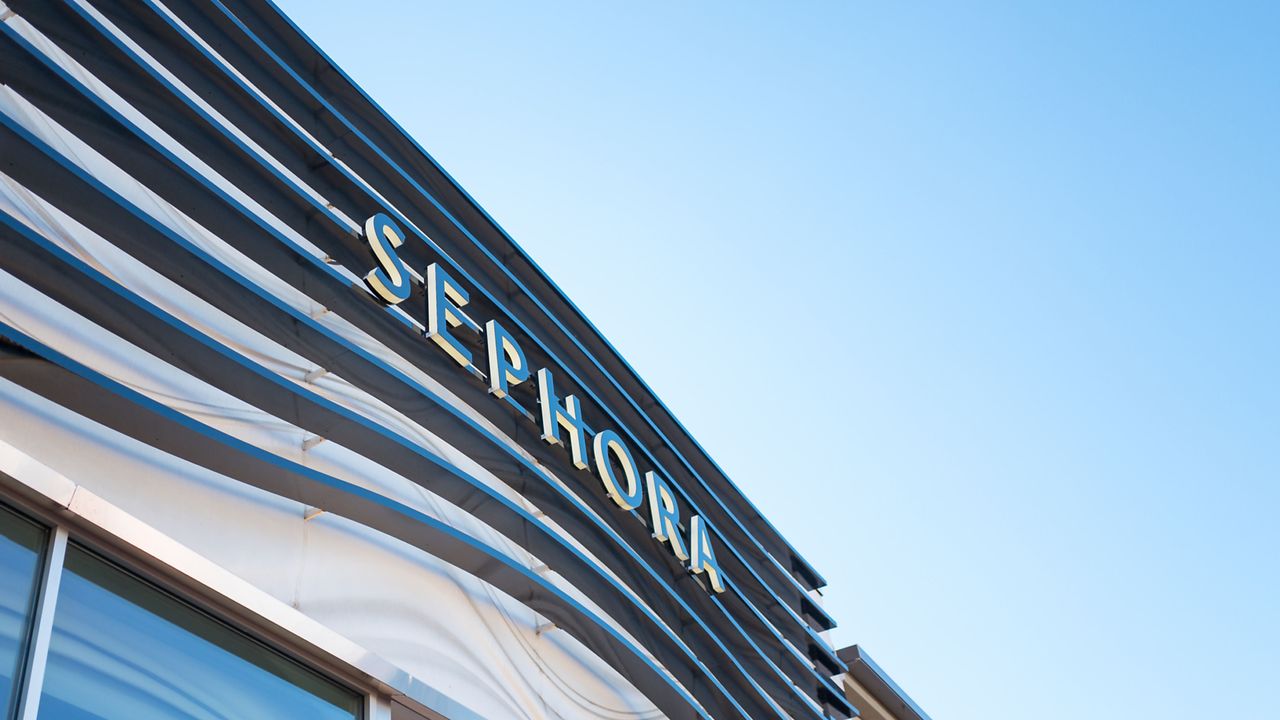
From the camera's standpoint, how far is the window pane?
223 inches

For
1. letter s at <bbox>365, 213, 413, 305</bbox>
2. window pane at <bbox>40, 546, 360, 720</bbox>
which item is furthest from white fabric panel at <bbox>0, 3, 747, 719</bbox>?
window pane at <bbox>40, 546, 360, 720</bbox>

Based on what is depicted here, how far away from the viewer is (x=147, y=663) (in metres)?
A: 6.03

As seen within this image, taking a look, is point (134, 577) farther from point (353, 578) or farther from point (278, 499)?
point (353, 578)

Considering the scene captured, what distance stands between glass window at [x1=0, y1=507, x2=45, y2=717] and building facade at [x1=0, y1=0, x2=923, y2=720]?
1 cm

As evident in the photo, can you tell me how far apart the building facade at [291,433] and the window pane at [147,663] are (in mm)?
13

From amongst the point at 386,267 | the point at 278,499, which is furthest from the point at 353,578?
the point at 386,267

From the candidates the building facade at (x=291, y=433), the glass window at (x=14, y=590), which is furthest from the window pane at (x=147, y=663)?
the glass window at (x=14, y=590)

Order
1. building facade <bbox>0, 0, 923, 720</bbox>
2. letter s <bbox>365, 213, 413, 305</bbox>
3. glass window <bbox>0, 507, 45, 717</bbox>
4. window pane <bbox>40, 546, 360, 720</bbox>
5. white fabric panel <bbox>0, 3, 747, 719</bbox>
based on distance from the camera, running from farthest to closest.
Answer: letter s <bbox>365, 213, 413, 305</bbox>, white fabric panel <bbox>0, 3, 747, 719</bbox>, building facade <bbox>0, 0, 923, 720</bbox>, window pane <bbox>40, 546, 360, 720</bbox>, glass window <bbox>0, 507, 45, 717</bbox>

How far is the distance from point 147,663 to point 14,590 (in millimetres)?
717

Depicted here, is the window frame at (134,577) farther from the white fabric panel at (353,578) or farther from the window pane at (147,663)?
the white fabric panel at (353,578)

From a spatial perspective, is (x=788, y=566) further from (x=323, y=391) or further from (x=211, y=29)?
(x=211, y=29)

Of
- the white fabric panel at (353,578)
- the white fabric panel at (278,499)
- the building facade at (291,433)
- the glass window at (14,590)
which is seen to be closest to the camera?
the glass window at (14,590)

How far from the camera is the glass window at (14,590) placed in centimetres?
535

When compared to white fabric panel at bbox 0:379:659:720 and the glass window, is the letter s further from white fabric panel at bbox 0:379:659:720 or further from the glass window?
the glass window
